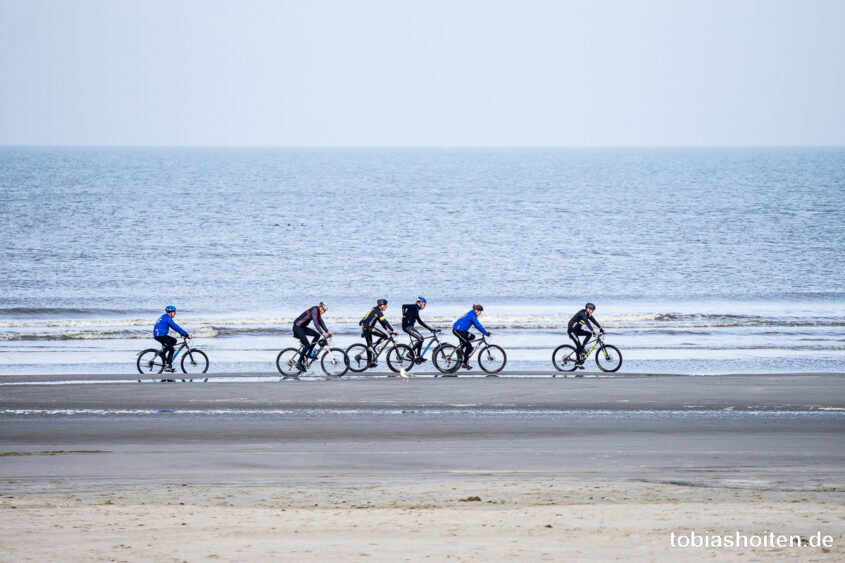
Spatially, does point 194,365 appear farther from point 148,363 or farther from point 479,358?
point 479,358

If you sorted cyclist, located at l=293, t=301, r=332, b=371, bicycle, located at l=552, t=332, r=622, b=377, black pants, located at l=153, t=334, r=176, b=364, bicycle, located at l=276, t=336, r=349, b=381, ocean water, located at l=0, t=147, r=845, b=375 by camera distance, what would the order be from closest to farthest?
cyclist, located at l=293, t=301, r=332, b=371 < bicycle, located at l=276, t=336, r=349, b=381 < black pants, located at l=153, t=334, r=176, b=364 < bicycle, located at l=552, t=332, r=622, b=377 < ocean water, located at l=0, t=147, r=845, b=375

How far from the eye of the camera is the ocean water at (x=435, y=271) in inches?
1144

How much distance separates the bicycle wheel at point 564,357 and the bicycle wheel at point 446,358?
8.01ft

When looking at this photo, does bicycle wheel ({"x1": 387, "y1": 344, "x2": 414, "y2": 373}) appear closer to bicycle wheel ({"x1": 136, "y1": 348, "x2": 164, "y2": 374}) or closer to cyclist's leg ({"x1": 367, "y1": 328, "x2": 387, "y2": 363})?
cyclist's leg ({"x1": 367, "y1": 328, "x2": 387, "y2": 363})

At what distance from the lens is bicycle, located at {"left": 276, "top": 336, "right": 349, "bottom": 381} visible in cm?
2222

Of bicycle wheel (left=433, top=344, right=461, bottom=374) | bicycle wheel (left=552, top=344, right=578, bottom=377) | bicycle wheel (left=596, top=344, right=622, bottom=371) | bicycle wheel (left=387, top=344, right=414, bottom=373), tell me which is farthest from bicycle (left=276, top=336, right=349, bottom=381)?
bicycle wheel (left=596, top=344, right=622, bottom=371)

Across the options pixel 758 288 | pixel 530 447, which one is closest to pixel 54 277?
pixel 758 288

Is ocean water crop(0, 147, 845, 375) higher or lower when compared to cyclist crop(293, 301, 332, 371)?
higher

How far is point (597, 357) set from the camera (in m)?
23.4

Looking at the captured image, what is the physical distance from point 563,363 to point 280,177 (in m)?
138

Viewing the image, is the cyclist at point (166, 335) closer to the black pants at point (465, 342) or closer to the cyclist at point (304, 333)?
the cyclist at point (304, 333)

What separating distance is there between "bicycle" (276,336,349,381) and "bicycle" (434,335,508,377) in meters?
2.32

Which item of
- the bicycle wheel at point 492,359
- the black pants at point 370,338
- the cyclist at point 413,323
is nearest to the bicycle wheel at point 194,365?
the black pants at point 370,338

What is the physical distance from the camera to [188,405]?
18453 millimetres
